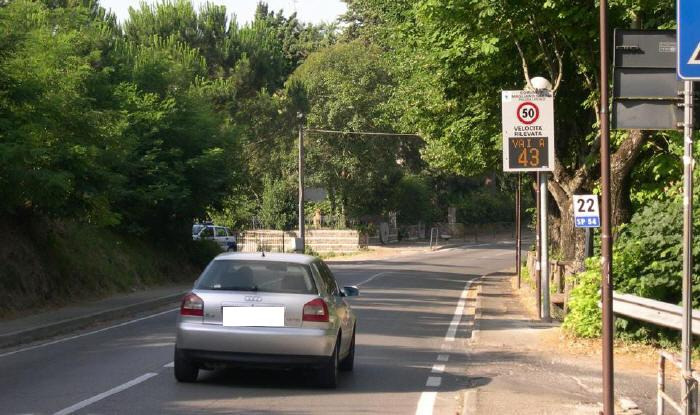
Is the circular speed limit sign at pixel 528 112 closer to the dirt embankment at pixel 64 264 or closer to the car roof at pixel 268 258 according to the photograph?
the car roof at pixel 268 258

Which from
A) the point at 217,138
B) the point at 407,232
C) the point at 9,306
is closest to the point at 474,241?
the point at 407,232

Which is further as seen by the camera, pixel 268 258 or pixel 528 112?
pixel 528 112

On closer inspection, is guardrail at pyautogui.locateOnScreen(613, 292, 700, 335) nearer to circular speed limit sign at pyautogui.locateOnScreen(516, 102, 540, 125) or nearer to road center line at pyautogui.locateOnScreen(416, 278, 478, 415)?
road center line at pyautogui.locateOnScreen(416, 278, 478, 415)

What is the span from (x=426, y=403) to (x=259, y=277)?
2281 mm

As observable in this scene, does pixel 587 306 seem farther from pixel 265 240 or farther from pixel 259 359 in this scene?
pixel 265 240

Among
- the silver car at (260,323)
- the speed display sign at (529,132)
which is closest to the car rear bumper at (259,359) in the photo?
the silver car at (260,323)

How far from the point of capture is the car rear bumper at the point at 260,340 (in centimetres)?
1002

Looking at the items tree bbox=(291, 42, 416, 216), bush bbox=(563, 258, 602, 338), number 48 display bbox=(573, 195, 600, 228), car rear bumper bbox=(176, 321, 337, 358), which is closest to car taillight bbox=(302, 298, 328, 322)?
car rear bumper bbox=(176, 321, 337, 358)

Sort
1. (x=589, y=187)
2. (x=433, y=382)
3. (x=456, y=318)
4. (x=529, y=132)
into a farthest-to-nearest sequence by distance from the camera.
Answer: (x=589, y=187) < (x=456, y=318) < (x=529, y=132) < (x=433, y=382)

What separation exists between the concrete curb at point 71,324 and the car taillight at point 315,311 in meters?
6.55

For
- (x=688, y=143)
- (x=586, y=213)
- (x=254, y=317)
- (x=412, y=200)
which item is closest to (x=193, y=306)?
(x=254, y=317)

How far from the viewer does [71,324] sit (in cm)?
1738

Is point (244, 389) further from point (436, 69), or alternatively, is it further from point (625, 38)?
point (436, 69)

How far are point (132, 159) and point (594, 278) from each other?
50.6 ft
